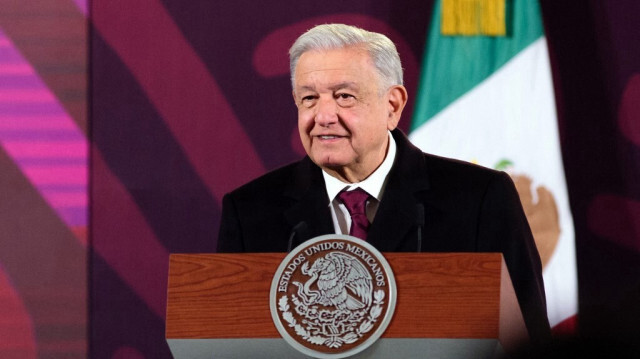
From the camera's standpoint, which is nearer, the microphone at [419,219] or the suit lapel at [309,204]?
the microphone at [419,219]

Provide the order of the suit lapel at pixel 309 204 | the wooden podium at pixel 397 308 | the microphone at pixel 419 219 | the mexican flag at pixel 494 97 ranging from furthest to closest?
the mexican flag at pixel 494 97 < the suit lapel at pixel 309 204 < the microphone at pixel 419 219 < the wooden podium at pixel 397 308

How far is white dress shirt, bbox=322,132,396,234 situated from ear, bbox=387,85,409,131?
0.09m

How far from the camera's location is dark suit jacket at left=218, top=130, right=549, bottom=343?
2.17 meters

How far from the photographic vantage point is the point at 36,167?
12.3 feet

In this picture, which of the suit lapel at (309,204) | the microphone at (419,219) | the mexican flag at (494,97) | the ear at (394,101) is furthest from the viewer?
the mexican flag at (494,97)

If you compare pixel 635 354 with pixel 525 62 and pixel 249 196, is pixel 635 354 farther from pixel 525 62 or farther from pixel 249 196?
pixel 525 62

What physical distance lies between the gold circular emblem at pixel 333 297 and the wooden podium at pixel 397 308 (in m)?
0.02

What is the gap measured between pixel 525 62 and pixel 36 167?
1711 mm

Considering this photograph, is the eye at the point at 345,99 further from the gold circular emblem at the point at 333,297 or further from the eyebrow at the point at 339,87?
the gold circular emblem at the point at 333,297

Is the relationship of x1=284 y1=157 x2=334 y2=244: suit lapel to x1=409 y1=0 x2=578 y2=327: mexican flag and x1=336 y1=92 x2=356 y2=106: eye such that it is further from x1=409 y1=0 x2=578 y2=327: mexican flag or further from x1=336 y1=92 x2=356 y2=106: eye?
x1=409 y1=0 x2=578 y2=327: mexican flag

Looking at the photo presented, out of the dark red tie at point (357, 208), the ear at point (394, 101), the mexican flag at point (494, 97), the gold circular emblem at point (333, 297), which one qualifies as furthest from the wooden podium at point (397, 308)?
the mexican flag at point (494, 97)

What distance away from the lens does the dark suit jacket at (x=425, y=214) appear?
2166 mm

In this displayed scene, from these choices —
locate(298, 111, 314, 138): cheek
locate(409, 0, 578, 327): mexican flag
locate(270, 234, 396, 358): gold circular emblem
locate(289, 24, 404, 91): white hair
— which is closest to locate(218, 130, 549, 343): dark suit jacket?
locate(298, 111, 314, 138): cheek

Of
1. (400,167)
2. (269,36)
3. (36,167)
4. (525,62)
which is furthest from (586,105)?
(36,167)
